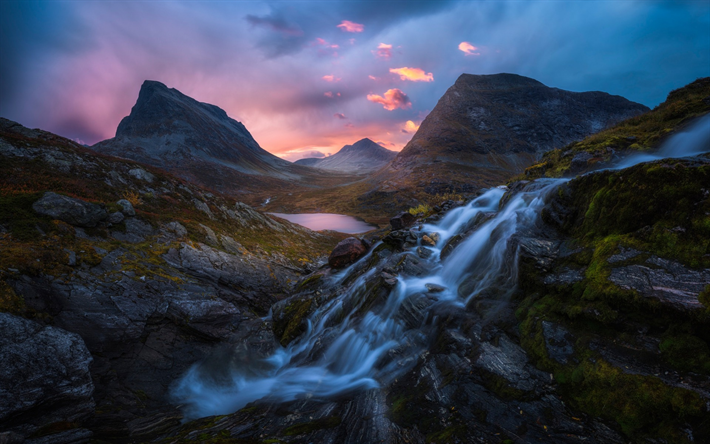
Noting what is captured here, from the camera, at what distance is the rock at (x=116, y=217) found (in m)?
13.6

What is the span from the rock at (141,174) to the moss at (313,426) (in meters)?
21.6

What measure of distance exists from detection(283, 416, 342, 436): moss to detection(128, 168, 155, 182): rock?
21.6m

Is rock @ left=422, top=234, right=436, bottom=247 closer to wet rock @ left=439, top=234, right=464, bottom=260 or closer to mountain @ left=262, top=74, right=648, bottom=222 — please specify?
wet rock @ left=439, top=234, right=464, bottom=260

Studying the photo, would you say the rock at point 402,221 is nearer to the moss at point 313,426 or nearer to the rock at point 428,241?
the rock at point 428,241

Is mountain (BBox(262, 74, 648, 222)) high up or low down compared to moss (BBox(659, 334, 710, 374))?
up

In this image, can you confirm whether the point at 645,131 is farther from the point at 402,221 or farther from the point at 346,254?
the point at 346,254

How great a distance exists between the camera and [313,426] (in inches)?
257

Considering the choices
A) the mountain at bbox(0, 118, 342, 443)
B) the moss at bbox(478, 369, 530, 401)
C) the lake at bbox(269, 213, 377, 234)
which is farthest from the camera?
the lake at bbox(269, 213, 377, 234)

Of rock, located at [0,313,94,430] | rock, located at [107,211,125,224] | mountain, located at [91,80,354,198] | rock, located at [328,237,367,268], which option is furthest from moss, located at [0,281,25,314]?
mountain, located at [91,80,354,198]

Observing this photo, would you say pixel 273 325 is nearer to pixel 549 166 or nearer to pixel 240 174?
pixel 549 166

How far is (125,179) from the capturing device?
18891 mm

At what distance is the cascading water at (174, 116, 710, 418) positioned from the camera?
8.77 metres

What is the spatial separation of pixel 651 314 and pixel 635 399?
1730mm

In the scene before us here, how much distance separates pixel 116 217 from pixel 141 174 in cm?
820
